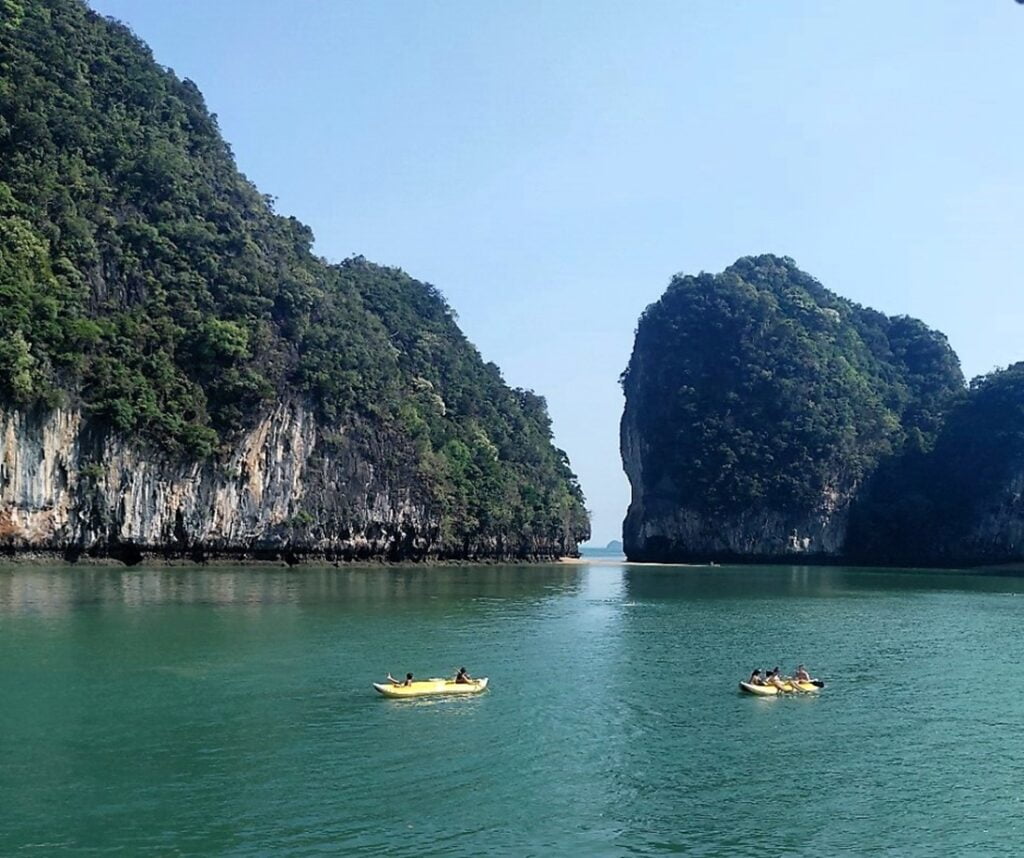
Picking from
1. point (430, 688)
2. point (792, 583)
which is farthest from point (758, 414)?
point (430, 688)

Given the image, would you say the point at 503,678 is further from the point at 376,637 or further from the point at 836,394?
the point at 836,394

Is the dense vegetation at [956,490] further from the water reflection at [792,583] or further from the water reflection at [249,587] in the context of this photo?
the water reflection at [249,587]

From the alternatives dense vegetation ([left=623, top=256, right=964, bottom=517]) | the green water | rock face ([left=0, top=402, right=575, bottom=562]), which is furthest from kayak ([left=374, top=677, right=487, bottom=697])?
dense vegetation ([left=623, top=256, right=964, bottom=517])

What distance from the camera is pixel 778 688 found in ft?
86.5

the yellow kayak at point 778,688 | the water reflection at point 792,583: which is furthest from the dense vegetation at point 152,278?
the yellow kayak at point 778,688

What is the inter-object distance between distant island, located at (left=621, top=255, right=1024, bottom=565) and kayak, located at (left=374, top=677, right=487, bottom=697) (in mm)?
87817

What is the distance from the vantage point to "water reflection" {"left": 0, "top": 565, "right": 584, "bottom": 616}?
4112 centimetres

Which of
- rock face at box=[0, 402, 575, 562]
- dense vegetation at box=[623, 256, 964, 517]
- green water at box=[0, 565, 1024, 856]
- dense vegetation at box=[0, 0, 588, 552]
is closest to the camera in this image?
green water at box=[0, 565, 1024, 856]

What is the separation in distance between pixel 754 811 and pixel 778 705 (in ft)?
28.9

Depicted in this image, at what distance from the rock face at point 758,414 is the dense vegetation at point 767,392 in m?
0.15

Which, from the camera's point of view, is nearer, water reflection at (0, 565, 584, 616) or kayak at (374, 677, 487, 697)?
kayak at (374, 677, 487, 697)

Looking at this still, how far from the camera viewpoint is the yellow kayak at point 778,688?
1028 inches

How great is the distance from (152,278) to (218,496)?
578 inches

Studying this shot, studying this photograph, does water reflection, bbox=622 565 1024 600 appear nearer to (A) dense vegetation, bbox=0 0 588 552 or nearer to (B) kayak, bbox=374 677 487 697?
(A) dense vegetation, bbox=0 0 588 552
